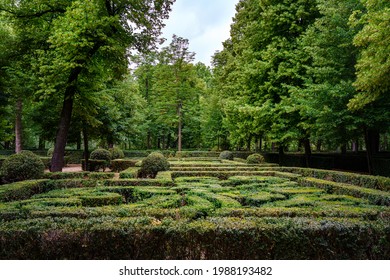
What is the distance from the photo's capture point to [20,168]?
959 centimetres

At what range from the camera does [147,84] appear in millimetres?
41125

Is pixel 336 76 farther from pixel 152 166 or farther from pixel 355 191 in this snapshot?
pixel 152 166

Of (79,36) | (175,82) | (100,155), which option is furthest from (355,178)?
(175,82)

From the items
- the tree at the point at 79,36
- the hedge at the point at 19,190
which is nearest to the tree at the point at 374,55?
the tree at the point at 79,36

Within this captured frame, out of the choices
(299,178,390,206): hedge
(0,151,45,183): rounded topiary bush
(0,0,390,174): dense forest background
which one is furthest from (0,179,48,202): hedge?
(299,178,390,206): hedge

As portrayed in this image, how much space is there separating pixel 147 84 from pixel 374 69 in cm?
3624

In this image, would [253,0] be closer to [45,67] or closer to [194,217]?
[45,67]

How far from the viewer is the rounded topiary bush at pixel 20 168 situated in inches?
377

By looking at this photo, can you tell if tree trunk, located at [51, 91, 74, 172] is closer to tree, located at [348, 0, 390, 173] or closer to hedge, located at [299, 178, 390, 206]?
hedge, located at [299, 178, 390, 206]

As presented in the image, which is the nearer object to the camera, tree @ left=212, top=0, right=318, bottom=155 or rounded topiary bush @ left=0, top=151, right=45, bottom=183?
rounded topiary bush @ left=0, top=151, right=45, bottom=183

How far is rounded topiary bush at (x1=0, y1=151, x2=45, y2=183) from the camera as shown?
9.59 metres

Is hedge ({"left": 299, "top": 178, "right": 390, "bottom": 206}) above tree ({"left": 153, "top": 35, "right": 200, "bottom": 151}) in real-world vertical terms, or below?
below

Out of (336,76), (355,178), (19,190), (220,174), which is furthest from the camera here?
(336,76)

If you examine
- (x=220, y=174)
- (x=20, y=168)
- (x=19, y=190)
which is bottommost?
(x=220, y=174)
